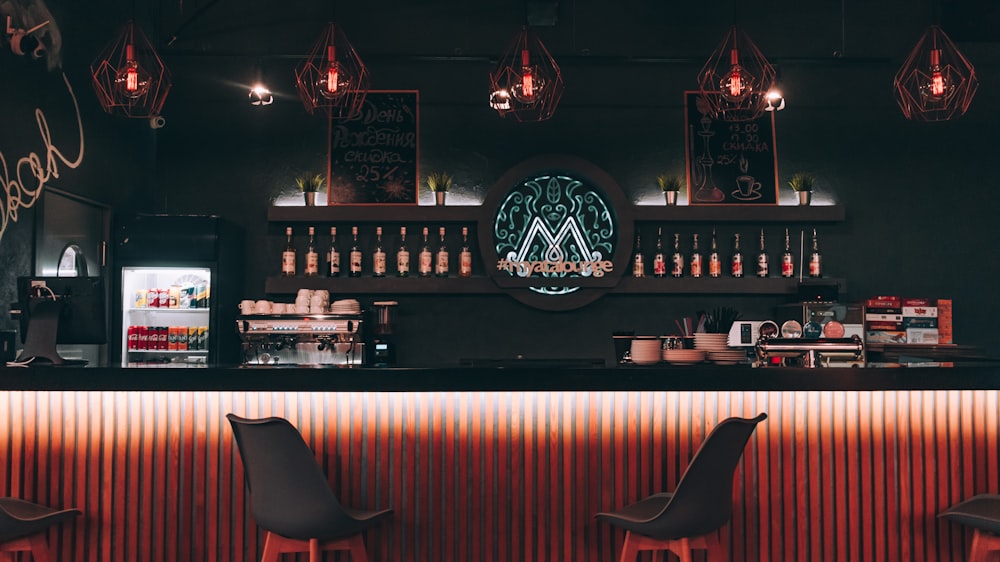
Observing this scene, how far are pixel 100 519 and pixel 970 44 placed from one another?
6399 mm

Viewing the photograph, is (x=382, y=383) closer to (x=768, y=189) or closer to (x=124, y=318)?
(x=124, y=318)

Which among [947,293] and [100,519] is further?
[947,293]

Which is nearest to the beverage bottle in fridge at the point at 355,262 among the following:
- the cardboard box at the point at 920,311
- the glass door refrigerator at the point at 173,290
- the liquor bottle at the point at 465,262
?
the liquor bottle at the point at 465,262

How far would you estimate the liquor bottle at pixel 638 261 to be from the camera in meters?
5.61

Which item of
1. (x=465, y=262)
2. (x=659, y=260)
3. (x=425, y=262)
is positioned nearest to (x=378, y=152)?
(x=425, y=262)

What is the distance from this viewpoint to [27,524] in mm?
2658

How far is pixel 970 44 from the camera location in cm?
593

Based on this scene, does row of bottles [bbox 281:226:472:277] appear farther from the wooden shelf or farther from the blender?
the blender

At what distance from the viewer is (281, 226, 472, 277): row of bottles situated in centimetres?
555

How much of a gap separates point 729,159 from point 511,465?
3.52 metres

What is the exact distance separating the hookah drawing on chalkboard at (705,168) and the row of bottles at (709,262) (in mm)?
273

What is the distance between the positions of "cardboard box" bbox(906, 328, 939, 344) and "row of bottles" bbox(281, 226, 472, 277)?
3064 mm

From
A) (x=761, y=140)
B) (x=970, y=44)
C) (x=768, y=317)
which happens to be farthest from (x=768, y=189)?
(x=970, y=44)

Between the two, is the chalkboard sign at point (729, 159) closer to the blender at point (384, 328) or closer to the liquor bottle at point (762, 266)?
the liquor bottle at point (762, 266)
